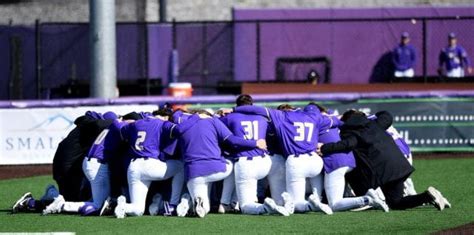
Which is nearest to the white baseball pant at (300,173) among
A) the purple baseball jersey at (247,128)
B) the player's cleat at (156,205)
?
the purple baseball jersey at (247,128)

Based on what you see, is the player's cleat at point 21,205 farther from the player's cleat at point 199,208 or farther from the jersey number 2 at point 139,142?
the player's cleat at point 199,208

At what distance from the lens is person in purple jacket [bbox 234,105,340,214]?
15.6m

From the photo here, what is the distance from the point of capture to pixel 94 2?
2342cm

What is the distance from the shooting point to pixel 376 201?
50.4 feet

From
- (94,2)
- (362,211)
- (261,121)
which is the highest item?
(94,2)

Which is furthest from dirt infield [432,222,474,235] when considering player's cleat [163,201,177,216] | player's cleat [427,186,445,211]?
player's cleat [163,201,177,216]

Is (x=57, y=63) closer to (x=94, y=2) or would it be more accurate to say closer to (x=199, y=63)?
(x=199, y=63)

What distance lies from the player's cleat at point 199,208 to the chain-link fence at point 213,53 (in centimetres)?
1314

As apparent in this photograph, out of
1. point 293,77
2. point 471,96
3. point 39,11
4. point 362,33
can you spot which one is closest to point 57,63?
point 39,11

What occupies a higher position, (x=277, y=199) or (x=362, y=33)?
(x=362, y=33)

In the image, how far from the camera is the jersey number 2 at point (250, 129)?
15.7 meters

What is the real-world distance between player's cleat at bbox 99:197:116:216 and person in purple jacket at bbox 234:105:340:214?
7.00 feet

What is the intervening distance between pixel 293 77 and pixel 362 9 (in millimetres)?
3654

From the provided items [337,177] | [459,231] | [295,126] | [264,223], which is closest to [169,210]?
[264,223]
